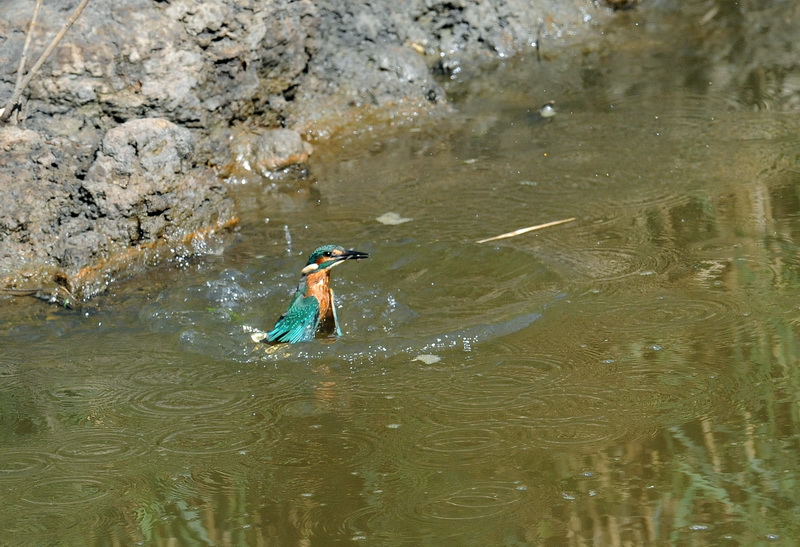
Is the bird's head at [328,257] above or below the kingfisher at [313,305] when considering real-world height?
above

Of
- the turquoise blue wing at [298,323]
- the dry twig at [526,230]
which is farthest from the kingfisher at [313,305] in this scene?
the dry twig at [526,230]

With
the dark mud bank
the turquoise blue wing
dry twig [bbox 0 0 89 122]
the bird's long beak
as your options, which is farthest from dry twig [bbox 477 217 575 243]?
dry twig [bbox 0 0 89 122]

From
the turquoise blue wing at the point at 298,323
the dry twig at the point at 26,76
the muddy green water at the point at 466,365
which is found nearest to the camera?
the muddy green water at the point at 466,365

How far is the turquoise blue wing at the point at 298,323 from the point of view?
4.90 metres

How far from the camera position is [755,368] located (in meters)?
3.96

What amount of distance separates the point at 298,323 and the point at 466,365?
99 centimetres

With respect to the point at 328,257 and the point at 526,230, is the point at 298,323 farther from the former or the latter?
the point at 526,230

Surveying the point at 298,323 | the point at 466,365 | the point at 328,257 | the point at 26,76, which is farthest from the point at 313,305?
the point at 26,76

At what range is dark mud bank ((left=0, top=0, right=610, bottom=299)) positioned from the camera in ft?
19.2

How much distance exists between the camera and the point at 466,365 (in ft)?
14.3

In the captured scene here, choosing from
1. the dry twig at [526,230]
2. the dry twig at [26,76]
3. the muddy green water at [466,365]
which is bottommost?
the muddy green water at [466,365]

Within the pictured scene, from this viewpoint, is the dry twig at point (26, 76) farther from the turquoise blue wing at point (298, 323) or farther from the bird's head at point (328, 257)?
the turquoise blue wing at point (298, 323)

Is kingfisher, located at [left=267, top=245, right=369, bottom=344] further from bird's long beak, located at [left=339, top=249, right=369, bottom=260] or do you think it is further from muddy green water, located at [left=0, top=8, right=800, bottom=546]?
muddy green water, located at [left=0, top=8, right=800, bottom=546]

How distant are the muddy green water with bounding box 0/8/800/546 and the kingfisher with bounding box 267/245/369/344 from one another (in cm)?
11
